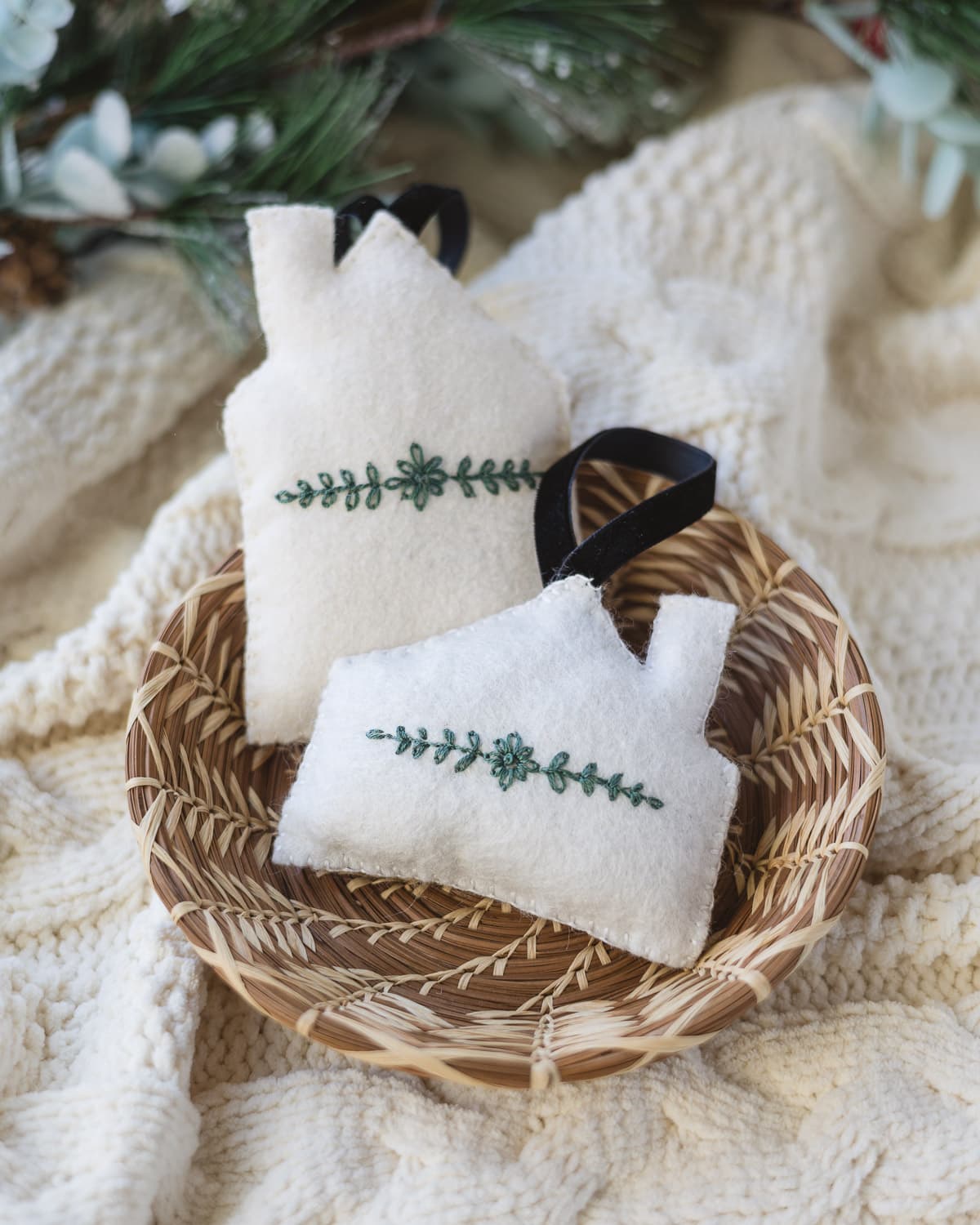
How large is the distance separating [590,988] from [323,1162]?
0.21 m

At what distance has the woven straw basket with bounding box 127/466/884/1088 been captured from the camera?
26.4 inches

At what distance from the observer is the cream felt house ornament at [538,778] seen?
0.75 m

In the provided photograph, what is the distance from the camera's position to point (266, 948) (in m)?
0.73

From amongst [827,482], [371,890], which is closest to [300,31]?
[827,482]

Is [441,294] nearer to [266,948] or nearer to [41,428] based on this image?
[41,428]

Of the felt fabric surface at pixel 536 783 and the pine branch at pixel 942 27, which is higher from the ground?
the pine branch at pixel 942 27

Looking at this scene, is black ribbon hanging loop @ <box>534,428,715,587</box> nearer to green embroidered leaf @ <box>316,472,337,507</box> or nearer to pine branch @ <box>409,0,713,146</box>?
green embroidered leaf @ <box>316,472,337,507</box>

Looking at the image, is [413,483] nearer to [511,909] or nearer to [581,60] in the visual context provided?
[511,909]

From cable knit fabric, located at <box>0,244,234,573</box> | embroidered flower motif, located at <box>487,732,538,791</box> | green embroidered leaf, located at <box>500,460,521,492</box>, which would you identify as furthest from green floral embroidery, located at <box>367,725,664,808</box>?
cable knit fabric, located at <box>0,244,234,573</box>

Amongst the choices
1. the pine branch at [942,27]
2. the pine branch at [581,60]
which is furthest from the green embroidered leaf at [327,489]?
the pine branch at [942,27]

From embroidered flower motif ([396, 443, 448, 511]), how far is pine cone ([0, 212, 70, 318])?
491mm

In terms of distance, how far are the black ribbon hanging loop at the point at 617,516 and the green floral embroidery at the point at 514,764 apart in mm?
153

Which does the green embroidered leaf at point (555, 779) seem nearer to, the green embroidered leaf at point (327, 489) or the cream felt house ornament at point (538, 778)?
the cream felt house ornament at point (538, 778)

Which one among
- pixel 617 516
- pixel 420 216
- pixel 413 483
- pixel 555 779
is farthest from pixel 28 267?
pixel 555 779
